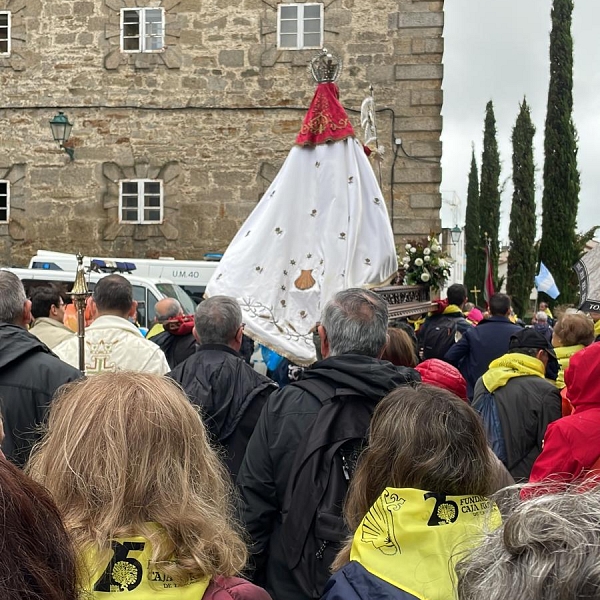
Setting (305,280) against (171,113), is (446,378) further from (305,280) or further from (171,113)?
(171,113)

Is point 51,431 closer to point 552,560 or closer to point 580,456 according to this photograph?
point 552,560

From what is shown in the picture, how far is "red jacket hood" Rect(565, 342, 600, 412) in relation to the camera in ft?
11.8

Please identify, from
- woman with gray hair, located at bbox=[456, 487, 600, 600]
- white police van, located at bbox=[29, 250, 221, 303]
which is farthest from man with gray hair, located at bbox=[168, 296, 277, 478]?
white police van, located at bbox=[29, 250, 221, 303]

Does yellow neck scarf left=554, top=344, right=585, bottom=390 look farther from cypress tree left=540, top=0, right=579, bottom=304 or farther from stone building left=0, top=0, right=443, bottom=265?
cypress tree left=540, top=0, right=579, bottom=304

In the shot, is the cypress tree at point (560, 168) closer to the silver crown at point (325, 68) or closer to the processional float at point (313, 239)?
the silver crown at point (325, 68)

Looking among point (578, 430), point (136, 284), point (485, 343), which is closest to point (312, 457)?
point (578, 430)

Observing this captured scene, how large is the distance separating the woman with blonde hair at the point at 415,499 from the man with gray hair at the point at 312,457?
1.63 ft

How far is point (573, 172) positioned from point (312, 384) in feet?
79.1

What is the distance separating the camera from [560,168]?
84.1 feet

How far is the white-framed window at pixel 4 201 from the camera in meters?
17.0

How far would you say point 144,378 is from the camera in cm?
218

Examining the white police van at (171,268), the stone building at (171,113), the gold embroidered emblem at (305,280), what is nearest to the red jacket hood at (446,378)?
the gold embroidered emblem at (305,280)

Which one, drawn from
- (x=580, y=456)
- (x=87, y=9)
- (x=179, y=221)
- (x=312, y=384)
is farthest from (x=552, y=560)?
(x=87, y=9)

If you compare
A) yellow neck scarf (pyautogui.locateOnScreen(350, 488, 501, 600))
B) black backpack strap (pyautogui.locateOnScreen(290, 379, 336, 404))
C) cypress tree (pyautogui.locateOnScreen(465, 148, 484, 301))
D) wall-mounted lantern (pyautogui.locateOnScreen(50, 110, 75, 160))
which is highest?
wall-mounted lantern (pyautogui.locateOnScreen(50, 110, 75, 160))
